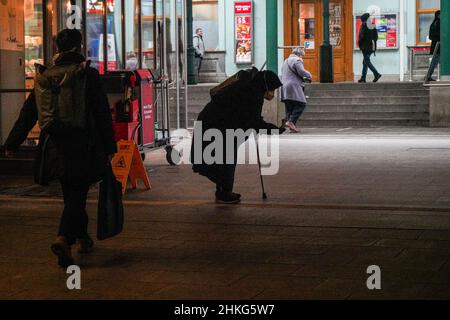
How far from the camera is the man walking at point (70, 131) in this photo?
7309mm

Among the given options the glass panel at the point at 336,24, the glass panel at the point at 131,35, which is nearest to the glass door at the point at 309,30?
the glass panel at the point at 336,24

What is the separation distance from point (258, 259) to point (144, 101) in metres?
6.41

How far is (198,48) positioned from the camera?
92.7 ft

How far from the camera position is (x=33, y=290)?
6.46 m

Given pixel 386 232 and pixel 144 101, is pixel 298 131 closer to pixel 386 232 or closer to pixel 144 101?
pixel 144 101

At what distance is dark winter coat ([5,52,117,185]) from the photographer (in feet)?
24.0

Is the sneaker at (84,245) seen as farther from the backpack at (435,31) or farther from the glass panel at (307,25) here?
the glass panel at (307,25)

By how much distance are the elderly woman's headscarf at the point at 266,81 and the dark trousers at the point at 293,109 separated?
9.48m

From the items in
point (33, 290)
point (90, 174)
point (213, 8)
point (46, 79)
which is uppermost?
point (213, 8)

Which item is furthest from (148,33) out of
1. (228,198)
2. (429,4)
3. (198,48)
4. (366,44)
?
(429,4)

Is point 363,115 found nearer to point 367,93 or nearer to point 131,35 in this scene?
point 367,93

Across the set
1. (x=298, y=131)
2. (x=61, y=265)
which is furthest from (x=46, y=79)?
(x=298, y=131)

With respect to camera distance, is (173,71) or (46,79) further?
(173,71)

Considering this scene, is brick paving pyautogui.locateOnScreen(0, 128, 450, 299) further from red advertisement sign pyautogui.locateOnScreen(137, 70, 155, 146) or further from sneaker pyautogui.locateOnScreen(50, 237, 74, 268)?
red advertisement sign pyautogui.locateOnScreen(137, 70, 155, 146)
